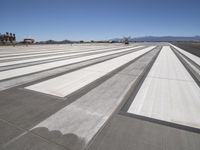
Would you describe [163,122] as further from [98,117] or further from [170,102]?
[98,117]

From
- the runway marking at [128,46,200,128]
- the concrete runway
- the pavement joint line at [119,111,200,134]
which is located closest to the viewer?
the concrete runway

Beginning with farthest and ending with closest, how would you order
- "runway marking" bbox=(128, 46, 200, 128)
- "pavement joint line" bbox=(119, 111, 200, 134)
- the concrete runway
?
"runway marking" bbox=(128, 46, 200, 128) → "pavement joint line" bbox=(119, 111, 200, 134) → the concrete runway

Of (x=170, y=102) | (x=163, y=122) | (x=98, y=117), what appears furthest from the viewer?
(x=170, y=102)

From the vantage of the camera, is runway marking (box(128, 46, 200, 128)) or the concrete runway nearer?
the concrete runway

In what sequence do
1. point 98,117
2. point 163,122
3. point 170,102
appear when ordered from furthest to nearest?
1. point 170,102
2. point 98,117
3. point 163,122

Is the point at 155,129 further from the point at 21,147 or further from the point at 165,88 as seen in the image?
the point at 165,88

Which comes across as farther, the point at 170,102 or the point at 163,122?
the point at 170,102

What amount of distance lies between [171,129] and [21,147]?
2.40 metres

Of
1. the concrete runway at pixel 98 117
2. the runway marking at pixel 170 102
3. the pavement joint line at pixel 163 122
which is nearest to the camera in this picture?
the concrete runway at pixel 98 117

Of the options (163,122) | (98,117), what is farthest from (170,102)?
(98,117)

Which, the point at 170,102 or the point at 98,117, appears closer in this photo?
the point at 98,117

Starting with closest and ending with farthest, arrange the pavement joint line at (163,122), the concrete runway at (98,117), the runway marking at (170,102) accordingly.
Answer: the concrete runway at (98,117), the pavement joint line at (163,122), the runway marking at (170,102)

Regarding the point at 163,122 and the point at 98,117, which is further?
the point at 98,117

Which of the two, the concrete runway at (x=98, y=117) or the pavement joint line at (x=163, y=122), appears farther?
the pavement joint line at (x=163, y=122)
